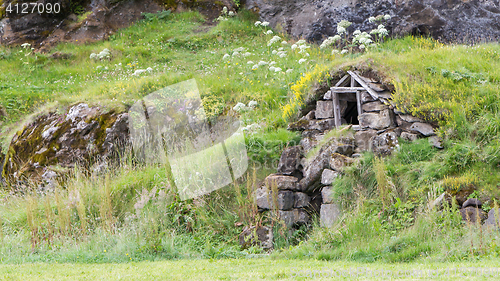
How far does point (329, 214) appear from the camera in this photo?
772 cm

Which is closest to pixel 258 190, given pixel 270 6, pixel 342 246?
pixel 342 246

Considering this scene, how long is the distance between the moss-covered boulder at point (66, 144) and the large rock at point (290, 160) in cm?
454

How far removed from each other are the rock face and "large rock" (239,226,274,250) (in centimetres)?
991

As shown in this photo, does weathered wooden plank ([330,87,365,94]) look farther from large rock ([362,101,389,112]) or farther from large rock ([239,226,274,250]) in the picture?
large rock ([239,226,274,250])

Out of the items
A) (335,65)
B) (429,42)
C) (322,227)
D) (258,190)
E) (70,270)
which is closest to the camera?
(70,270)

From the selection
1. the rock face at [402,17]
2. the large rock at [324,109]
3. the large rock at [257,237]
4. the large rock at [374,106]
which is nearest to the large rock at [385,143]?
the large rock at [374,106]

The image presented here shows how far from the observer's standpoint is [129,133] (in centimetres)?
1128

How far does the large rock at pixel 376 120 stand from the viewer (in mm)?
8586

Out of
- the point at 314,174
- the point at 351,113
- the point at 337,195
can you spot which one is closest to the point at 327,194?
the point at 337,195

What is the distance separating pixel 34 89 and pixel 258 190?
1093 centimetres

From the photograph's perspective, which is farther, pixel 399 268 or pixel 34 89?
pixel 34 89

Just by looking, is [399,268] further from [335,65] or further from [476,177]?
[335,65]

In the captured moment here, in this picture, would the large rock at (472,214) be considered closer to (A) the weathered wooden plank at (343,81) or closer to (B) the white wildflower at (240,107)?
(A) the weathered wooden plank at (343,81)

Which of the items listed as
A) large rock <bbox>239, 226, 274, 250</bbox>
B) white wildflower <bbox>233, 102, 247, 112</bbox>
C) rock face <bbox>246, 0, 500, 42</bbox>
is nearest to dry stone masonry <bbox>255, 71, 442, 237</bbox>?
large rock <bbox>239, 226, 274, 250</bbox>
